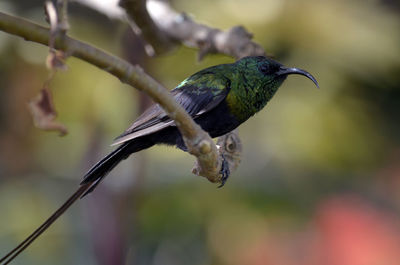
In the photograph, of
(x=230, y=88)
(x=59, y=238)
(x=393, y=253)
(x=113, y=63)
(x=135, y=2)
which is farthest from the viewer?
(x=59, y=238)

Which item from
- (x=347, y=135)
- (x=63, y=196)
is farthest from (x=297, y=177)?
(x=63, y=196)

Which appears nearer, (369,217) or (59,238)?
(369,217)

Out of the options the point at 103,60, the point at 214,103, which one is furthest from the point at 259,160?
the point at 103,60

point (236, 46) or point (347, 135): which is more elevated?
point (236, 46)

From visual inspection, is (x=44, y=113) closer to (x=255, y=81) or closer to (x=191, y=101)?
(x=191, y=101)

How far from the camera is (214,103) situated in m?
3.03

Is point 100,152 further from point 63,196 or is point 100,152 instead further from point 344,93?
point 344,93

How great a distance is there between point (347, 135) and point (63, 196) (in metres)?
2.39

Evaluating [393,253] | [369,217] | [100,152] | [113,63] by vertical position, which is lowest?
[393,253]

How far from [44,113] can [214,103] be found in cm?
144

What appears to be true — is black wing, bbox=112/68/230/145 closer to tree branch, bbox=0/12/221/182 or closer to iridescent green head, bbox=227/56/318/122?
iridescent green head, bbox=227/56/318/122

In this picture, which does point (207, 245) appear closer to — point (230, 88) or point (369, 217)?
point (369, 217)

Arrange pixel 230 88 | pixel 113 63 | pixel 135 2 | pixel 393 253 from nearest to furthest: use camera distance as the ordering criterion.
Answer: pixel 113 63
pixel 135 2
pixel 230 88
pixel 393 253

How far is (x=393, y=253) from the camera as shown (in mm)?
4426
